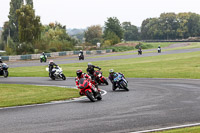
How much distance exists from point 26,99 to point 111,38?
10412cm

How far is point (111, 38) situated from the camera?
119562 mm

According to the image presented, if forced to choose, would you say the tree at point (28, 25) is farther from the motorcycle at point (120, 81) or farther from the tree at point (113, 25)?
the tree at point (113, 25)

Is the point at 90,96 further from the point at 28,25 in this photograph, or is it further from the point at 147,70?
the point at 28,25

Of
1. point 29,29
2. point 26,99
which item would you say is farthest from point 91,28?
point 26,99

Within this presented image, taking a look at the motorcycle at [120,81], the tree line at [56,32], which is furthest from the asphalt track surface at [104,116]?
the tree line at [56,32]

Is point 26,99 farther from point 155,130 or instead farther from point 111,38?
point 111,38

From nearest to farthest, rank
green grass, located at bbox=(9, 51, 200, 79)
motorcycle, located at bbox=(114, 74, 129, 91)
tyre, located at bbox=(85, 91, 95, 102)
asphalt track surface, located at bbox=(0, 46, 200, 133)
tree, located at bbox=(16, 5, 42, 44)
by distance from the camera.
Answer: asphalt track surface, located at bbox=(0, 46, 200, 133), tyre, located at bbox=(85, 91, 95, 102), motorcycle, located at bbox=(114, 74, 129, 91), green grass, located at bbox=(9, 51, 200, 79), tree, located at bbox=(16, 5, 42, 44)

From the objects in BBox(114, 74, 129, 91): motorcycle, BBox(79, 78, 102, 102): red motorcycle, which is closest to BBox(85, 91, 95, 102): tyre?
BBox(79, 78, 102, 102): red motorcycle

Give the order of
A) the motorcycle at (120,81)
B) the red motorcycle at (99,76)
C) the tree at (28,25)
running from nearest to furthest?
the motorcycle at (120,81), the red motorcycle at (99,76), the tree at (28,25)

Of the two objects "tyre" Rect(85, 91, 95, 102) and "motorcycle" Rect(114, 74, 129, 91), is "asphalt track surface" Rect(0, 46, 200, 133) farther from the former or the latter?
"motorcycle" Rect(114, 74, 129, 91)

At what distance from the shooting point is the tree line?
250ft

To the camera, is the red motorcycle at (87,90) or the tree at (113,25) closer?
the red motorcycle at (87,90)

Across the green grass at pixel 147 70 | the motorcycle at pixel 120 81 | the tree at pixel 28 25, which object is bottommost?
the green grass at pixel 147 70

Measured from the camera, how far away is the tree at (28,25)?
7588 centimetres
